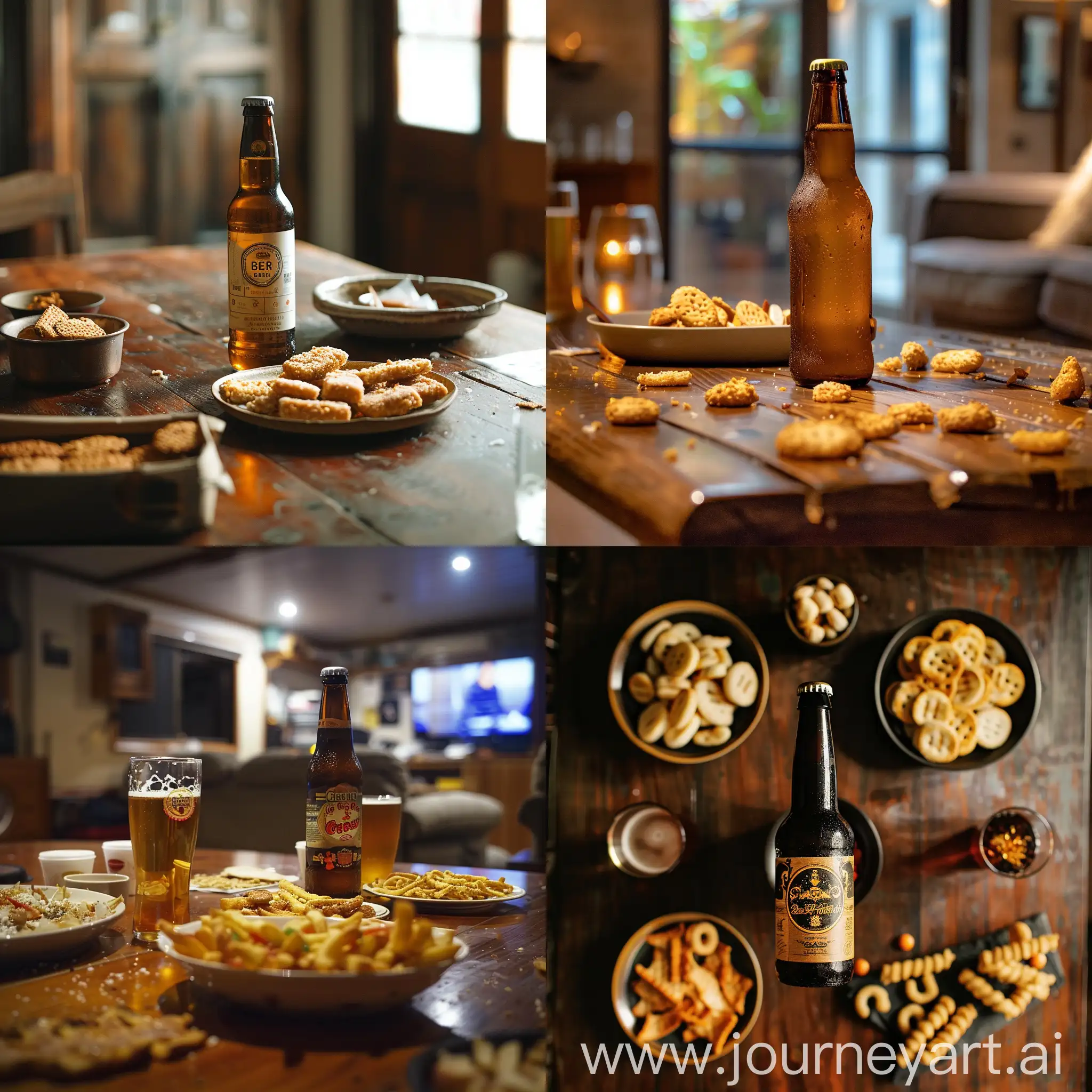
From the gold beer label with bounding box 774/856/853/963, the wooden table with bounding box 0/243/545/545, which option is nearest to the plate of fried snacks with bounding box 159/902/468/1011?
the gold beer label with bounding box 774/856/853/963

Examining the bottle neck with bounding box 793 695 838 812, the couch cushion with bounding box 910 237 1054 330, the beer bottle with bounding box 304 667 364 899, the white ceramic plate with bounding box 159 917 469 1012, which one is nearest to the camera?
the white ceramic plate with bounding box 159 917 469 1012

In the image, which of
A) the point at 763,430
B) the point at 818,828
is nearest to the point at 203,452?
the point at 763,430

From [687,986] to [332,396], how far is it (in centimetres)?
79

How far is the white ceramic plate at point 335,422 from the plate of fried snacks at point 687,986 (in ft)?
2.39

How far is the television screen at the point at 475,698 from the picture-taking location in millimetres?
1020

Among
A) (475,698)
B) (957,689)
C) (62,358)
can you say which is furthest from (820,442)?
(957,689)

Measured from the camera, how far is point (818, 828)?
112 centimetres

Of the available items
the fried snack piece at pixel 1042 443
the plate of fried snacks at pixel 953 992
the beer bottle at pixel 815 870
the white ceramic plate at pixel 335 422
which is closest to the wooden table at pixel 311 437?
the white ceramic plate at pixel 335 422

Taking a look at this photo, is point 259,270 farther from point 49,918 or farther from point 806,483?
point 49,918

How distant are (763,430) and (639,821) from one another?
2.20 ft

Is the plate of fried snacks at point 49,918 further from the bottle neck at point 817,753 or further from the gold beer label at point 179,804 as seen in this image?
the bottle neck at point 817,753

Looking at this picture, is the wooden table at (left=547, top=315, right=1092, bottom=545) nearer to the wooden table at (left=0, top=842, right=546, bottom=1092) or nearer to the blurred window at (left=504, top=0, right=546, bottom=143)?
the blurred window at (left=504, top=0, right=546, bottom=143)

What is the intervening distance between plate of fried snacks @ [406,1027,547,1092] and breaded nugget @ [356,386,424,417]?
49 centimetres

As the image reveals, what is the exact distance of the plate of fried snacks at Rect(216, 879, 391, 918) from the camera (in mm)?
957
